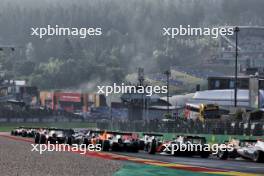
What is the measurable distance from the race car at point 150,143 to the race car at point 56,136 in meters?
6.95

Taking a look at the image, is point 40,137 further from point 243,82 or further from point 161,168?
point 243,82

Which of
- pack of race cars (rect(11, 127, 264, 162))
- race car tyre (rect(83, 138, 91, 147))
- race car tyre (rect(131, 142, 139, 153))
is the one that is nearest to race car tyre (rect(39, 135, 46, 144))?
pack of race cars (rect(11, 127, 264, 162))

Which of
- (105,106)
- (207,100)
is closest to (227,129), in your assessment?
(207,100)

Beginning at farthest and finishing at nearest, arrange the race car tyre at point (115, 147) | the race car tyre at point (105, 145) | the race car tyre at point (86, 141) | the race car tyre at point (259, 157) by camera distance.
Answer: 1. the race car tyre at point (86, 141)
2. the race car tyre at point (115, 147)
3. the race car tyre at point (105, 145)
4. the race car tyre at point (259, 157)

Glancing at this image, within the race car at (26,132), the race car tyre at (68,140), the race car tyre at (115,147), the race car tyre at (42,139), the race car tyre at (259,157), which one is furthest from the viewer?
the race car at (26,132)

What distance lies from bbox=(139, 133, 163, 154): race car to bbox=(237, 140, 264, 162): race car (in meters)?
4.74

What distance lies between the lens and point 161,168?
24469 mm

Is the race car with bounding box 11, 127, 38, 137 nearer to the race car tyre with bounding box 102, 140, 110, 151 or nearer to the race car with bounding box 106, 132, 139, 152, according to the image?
the race car with bounding box 106, 132, 139, 152

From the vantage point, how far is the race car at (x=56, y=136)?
44.6 meters

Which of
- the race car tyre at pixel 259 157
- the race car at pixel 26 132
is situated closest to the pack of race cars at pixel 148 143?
the race car tyre at pixel 259 157

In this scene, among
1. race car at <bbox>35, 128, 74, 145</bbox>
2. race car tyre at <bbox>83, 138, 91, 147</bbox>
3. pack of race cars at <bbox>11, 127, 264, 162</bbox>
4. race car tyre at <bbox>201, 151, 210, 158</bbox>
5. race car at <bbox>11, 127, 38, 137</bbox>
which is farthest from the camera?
race car at <bbox>11, 127, 38, 137</bbox>

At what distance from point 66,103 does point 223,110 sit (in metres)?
90.9

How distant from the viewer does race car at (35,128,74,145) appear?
44.6 metres

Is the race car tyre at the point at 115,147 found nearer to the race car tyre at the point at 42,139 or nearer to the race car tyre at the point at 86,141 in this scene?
the race car tyre at the point at 86,141
